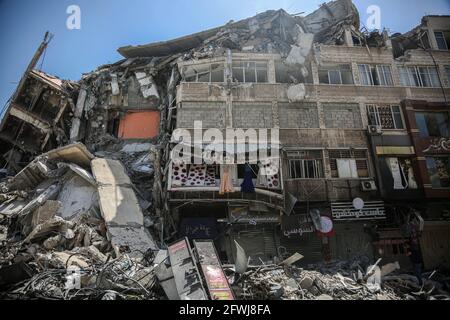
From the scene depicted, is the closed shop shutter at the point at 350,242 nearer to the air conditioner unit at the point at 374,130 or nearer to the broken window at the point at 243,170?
the broken window at the point at 243,170

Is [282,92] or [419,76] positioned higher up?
[419,76]

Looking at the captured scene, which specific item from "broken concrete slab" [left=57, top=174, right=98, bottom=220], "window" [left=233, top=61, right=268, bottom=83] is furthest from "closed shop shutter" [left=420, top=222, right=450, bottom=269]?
"broken concrete slab" [left=57, top=174, right=98, bottom=220]

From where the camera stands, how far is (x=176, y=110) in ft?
58.3

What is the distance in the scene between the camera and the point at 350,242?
1530 cm

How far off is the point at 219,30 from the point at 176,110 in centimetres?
737

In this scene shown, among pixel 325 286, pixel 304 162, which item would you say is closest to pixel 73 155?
pixel 304 162

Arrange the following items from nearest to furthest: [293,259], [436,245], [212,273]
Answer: [212,273]
[293,259]
[436,245]

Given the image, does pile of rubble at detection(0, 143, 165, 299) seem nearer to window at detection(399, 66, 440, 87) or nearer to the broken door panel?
the broken door panel

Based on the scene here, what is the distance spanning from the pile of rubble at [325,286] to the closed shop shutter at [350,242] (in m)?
3.84

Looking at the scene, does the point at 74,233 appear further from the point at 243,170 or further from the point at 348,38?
the point at 348,38

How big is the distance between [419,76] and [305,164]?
9963 mm
